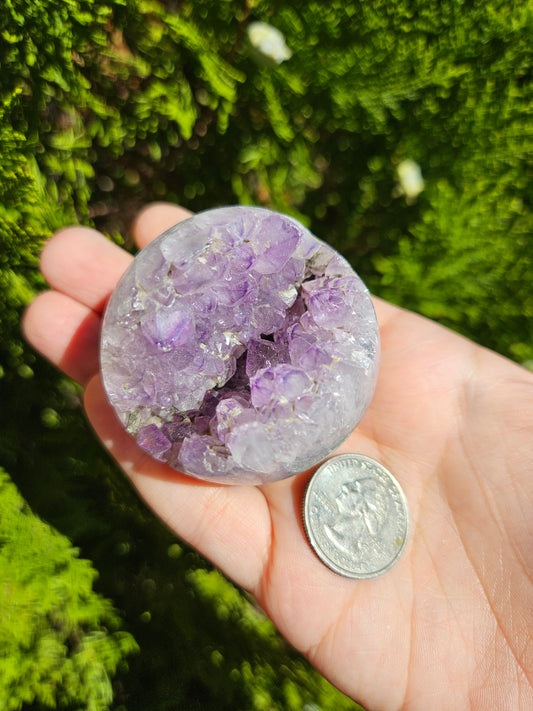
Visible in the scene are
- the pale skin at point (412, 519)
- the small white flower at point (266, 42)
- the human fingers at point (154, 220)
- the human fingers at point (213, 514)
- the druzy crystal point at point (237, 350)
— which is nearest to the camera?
the druzy crystal point at point (237, 350)

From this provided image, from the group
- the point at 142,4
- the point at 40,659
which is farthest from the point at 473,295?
the point at 40,659

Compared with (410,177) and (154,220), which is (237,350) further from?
(410,177)

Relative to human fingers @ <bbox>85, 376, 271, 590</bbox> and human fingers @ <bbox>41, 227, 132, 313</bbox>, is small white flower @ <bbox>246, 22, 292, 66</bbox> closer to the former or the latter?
human fingers @ <bbox>41, 227, 132, 313</bbox>

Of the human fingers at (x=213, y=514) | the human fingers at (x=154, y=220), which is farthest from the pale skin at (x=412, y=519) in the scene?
the human fingers at (x=154, y=220)

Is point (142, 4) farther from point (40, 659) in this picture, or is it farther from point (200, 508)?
point (40, 659)

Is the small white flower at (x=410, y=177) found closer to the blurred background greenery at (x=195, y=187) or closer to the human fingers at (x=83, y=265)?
the blurred background greenery at (x=195, y=187)

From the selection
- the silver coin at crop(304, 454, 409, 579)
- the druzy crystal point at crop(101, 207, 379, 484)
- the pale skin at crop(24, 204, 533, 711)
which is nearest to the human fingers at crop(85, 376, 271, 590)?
the pale skin at crop(24, 204, 533, 711)
